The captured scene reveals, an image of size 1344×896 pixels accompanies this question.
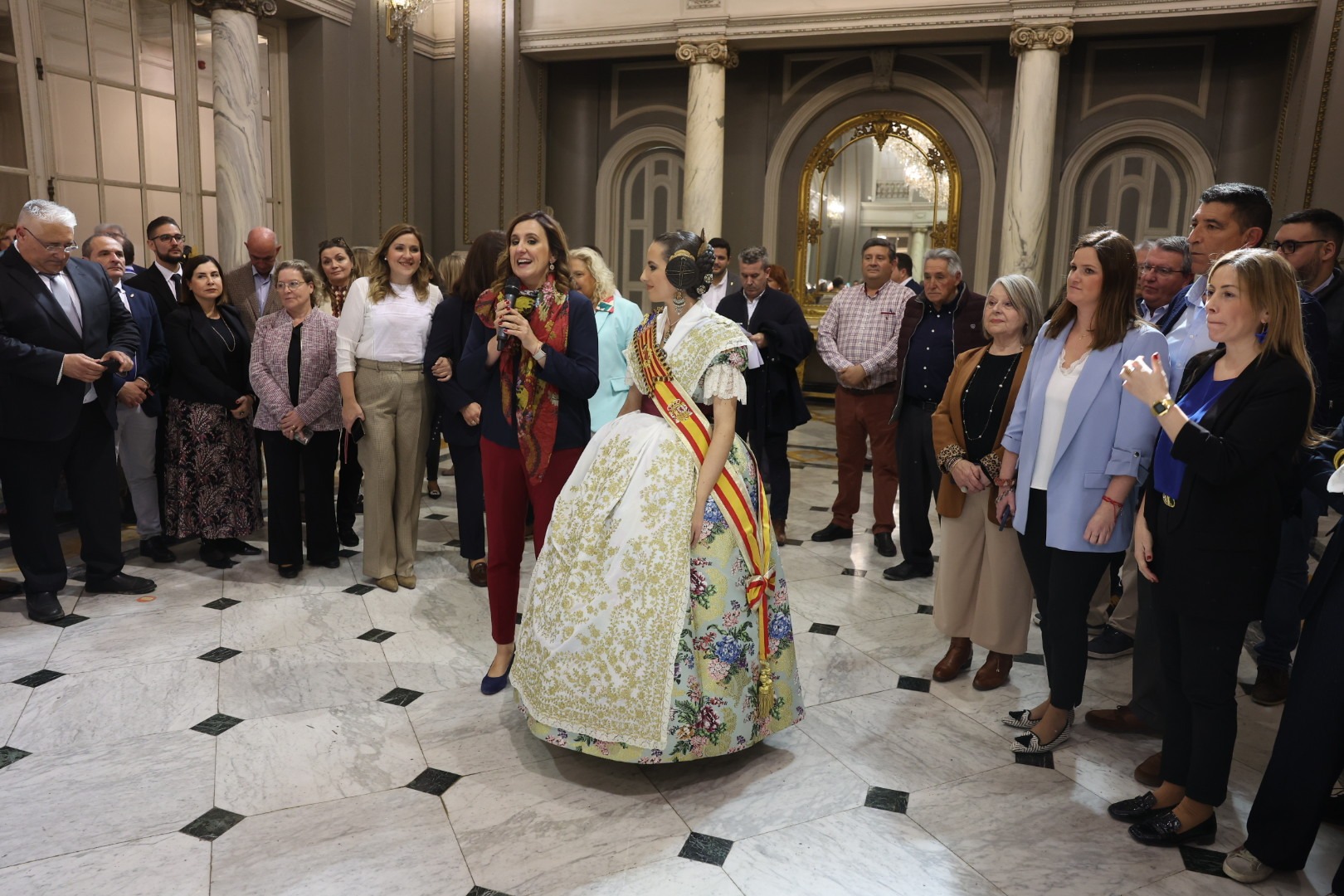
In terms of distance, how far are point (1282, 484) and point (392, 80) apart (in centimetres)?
887

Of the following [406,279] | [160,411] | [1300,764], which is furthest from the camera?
[160,411]

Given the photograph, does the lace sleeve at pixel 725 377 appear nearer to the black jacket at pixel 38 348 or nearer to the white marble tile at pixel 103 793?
the white marble tile at pixel 103 793

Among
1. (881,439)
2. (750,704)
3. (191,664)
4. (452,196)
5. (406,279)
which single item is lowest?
(191,664)

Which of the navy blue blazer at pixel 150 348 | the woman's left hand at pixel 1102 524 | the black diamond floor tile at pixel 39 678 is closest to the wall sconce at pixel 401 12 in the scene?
the navy blue blazer at pixel 150 348

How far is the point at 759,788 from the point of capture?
2666 millimetres

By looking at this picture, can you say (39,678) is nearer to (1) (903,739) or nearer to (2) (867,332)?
(1) (903,739)

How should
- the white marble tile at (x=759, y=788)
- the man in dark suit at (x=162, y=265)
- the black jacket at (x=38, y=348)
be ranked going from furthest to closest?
the man in dark suit at (x=162, y=265) < the black jacket at (x=38, y=348) < the white marble tile at (x=759, y=788)

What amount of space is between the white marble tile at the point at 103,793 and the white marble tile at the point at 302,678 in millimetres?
259

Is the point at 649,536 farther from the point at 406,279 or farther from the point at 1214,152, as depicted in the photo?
the point at 1214,152

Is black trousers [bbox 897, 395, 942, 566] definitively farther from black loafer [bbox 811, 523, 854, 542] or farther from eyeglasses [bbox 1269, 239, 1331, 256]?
eyeglasses [bbox 1269, 239, 1331, 256]

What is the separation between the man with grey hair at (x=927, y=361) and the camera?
165 inches

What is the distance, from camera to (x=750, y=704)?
104 inches

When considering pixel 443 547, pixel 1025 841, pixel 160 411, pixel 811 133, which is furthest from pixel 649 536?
pixel 811 133

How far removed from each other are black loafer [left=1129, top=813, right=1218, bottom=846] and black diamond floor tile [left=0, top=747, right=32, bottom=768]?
314cm
